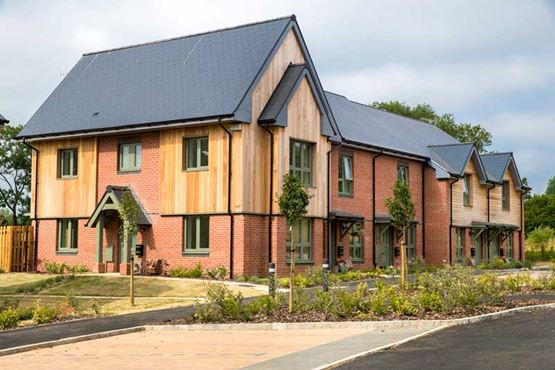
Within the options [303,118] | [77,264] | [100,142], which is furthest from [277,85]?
[77,264]

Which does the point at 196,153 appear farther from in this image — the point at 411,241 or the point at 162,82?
the point at 411,241

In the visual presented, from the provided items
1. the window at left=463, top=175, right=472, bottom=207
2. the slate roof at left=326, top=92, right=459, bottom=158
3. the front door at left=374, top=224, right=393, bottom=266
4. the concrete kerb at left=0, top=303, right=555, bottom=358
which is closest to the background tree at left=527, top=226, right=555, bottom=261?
the slate roof at left=326, top=92, right=459, bottom=158

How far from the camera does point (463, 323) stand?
1554cm

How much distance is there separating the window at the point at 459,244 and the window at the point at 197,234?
55.9 feet

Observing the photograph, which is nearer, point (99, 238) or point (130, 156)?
point (99, 238)

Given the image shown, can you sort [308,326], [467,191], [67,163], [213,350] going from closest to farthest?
[213,350] → [308,326] → [67,163] → [467,191]

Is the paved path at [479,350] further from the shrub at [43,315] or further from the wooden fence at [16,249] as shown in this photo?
the wooden fence at [16,249]

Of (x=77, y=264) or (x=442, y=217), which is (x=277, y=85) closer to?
(x=77, y=264)

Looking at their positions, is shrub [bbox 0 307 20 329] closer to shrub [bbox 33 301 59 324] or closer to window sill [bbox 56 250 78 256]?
shrub [bbox 33 301 59 324]

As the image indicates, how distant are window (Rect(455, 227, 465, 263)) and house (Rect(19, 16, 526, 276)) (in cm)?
533

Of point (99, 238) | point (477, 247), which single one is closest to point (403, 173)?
point (477, 247)

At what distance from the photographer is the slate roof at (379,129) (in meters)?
37.3

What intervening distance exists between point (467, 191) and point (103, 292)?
23.9 m

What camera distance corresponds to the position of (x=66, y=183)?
34.4 metres
